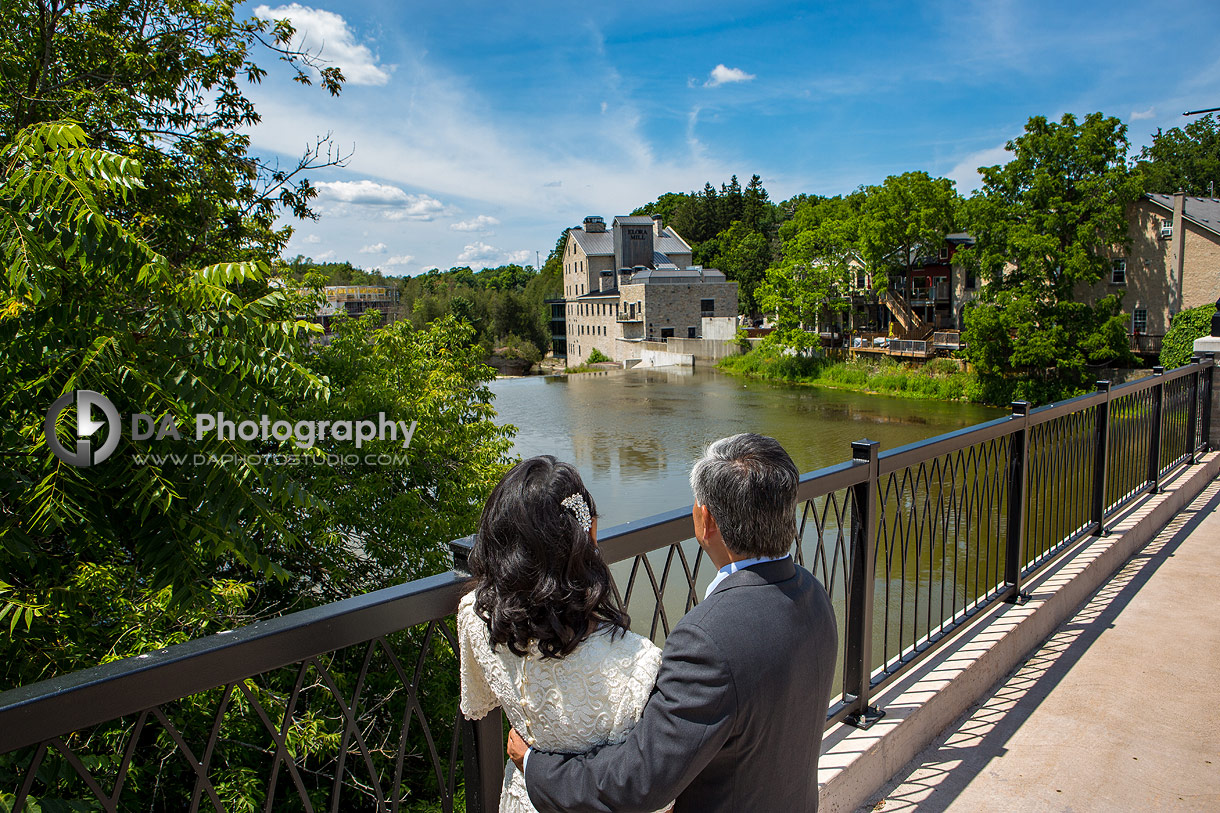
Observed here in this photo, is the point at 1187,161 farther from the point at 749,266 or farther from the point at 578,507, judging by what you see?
the point at 578,507

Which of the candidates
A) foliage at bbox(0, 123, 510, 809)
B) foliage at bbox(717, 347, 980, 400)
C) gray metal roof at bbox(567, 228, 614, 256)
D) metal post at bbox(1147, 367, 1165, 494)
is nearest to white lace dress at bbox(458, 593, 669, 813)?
foliage at bbox(0, 123, 510, 809)

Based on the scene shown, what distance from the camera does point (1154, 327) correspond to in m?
34.0

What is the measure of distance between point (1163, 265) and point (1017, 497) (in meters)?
36.9

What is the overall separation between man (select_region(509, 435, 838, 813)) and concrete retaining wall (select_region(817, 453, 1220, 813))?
1298mm

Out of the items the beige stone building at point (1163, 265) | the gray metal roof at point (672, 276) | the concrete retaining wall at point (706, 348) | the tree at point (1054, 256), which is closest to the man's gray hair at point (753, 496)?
the tree at point (1054, 256)

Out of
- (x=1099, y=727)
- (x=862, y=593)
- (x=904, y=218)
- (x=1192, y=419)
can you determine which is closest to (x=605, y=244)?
(x=904, y=218)

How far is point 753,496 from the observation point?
4.76 feet

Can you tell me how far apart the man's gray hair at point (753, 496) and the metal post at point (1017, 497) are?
9.59ft

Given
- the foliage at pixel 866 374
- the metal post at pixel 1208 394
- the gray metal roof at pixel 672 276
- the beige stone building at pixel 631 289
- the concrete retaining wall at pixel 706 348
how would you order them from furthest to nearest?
the gray metal roof at pixel 672 276
the beige stone building at pixel 631 289
the concrete retaining wall at pixel 706 348
the foliage at pixel 866 374
the metal post at pixel 1208 394

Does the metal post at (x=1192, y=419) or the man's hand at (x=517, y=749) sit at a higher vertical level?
the man's hand at (x=517, y=749)

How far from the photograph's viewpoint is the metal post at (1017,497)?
3938 millimetres

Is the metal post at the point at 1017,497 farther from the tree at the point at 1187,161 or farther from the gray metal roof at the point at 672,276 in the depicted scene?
the tree at the point at 1187,161

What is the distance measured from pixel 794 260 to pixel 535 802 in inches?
Result: 1856

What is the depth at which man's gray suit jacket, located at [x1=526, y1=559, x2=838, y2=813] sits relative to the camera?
50.8 inches
